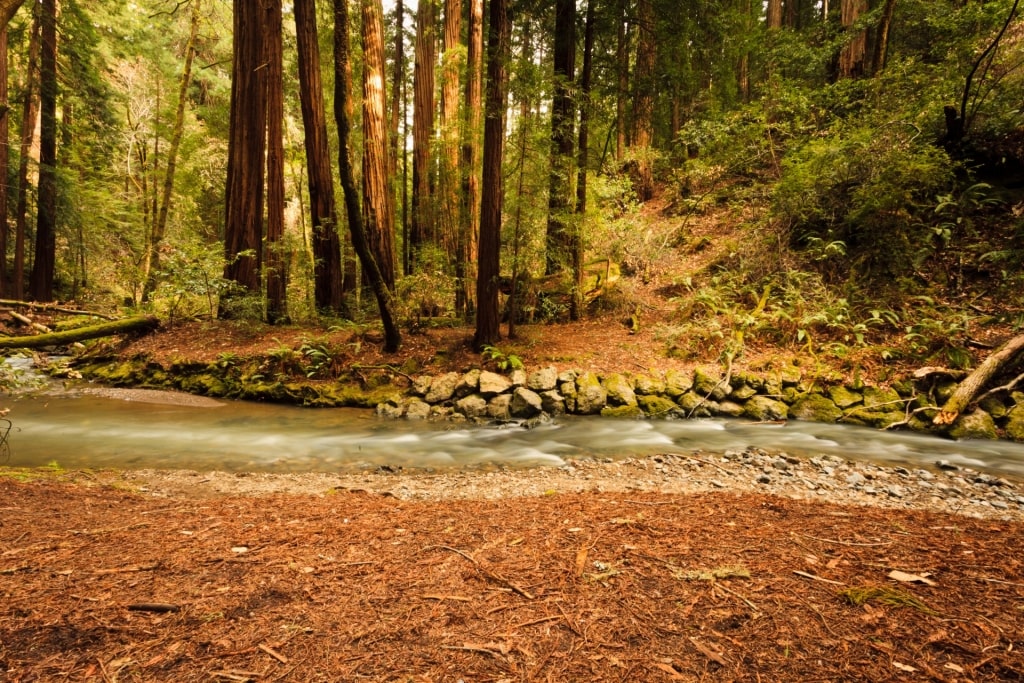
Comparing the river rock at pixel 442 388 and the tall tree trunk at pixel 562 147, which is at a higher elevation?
the tall tree trunk at pixel 562 147

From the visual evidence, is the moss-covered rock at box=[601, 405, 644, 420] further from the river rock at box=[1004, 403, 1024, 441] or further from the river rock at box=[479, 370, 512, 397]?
the river rock at box=[1004, 403, 1024, 441]

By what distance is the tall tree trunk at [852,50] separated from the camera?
14.2m

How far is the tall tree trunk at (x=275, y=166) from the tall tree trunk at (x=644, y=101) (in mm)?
8573

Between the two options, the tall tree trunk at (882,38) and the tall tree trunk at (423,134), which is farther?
the tall tree trunk at (423,134)

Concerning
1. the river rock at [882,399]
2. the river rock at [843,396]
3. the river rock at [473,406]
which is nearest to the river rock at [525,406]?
the river rock at [473,406]

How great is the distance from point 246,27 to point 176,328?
7194 mm

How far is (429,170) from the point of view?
482 inches

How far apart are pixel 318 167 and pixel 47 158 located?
1094cm

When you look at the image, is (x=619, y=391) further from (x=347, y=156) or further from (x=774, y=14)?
(x=774, y=14)

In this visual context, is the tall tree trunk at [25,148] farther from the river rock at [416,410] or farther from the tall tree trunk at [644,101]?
the tall tree trunk at [644,101]

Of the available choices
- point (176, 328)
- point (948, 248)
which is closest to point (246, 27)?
point (176, 328)

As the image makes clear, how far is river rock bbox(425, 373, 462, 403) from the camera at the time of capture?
8055 millimetres

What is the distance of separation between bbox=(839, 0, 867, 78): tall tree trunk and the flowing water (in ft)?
44.1

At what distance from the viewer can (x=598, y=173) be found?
11.5m
